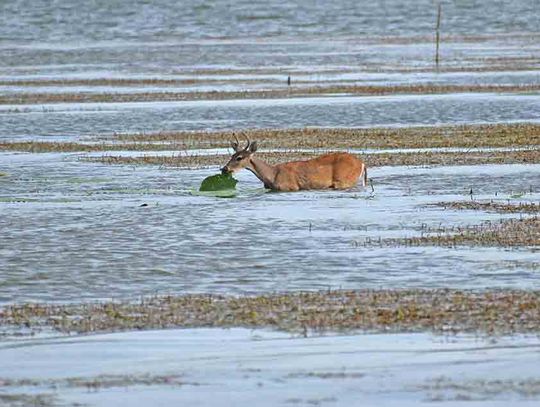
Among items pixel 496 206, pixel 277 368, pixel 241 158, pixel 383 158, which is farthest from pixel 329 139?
pixel 277 368

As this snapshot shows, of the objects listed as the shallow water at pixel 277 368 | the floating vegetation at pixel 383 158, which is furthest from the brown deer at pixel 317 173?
the shallow water at pixel 277 368

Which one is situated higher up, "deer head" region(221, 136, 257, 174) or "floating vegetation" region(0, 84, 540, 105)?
"deer head" region(221, 136, 257, 174)

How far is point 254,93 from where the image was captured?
123 ft

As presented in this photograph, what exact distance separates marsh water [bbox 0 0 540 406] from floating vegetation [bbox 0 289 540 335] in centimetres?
32

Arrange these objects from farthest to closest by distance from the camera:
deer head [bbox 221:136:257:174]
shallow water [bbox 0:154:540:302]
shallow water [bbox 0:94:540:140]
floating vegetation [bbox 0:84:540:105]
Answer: floating vegetation [bbox 0:84:540:105] → shallow water [bbox 0:94:540:140] → deer head [bbox 221:136:257:174] → shallow water [bbox 0:154:540:302]

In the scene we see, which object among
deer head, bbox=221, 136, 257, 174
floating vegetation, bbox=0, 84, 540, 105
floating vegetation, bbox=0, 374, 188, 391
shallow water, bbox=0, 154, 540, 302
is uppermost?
deer head, bbox=221, 136, 257, 174

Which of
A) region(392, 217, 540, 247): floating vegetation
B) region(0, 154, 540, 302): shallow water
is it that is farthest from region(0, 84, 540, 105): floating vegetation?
region(392, 217, 540, 247): floating vegetation

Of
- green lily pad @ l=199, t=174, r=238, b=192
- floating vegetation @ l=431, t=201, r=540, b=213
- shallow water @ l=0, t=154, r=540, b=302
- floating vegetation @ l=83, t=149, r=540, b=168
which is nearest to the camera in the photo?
shallow water @ l=0, t=154, r=540, b=302

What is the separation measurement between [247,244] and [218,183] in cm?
423

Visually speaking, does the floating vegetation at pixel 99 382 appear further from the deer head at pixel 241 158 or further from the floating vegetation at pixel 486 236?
the deer head at pixel 241 158

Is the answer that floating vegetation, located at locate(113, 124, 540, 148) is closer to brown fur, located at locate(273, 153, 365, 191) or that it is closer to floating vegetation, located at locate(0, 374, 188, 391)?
brown fur, located at locate(273, 153, 365, 191)

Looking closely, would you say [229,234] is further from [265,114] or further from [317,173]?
[265,114]

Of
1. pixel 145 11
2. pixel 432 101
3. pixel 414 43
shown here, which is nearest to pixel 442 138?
pixel 432 101

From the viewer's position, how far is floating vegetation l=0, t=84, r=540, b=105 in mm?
36688
